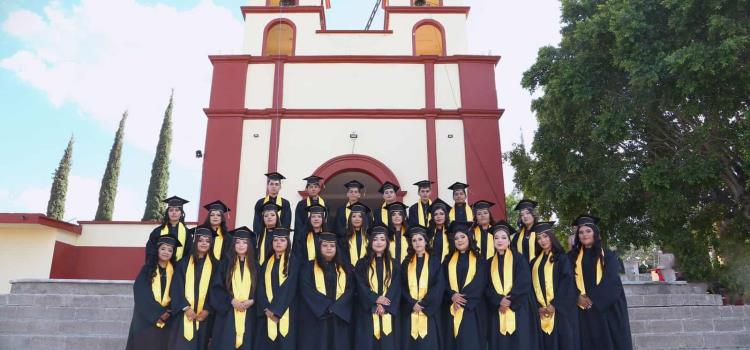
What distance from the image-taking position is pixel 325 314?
4.87 meters

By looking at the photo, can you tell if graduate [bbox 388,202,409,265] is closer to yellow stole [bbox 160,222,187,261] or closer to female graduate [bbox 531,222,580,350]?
female graduate [bbox 531,222,580,350]

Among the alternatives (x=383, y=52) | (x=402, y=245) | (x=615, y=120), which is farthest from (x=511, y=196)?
(x=402, y=245)

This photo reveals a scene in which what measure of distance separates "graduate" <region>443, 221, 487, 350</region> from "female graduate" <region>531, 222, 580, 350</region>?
64 cm

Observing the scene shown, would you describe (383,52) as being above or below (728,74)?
above

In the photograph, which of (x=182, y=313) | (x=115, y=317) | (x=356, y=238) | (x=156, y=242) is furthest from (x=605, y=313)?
(x=115, y=317)

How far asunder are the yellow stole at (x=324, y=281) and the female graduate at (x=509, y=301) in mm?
1515

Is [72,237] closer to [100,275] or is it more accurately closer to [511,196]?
[100,275]

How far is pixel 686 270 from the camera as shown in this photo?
28.0 feet

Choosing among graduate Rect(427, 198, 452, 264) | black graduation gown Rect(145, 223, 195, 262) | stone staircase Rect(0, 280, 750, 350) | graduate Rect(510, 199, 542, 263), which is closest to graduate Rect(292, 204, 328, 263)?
black graduation gown Rect(145, 223, 195, 262)

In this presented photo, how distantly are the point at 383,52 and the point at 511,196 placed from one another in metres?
21.9

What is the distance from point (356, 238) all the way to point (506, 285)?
185 centimetres

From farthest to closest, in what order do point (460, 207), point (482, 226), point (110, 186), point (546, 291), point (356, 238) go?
point (110, 186)
point (460, 207)
point (482, 226)
point (356, 238)
point (546, 291)

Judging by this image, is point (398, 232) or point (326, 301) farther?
point (398, 232)

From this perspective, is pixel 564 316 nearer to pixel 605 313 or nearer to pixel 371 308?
pixel 605 313
